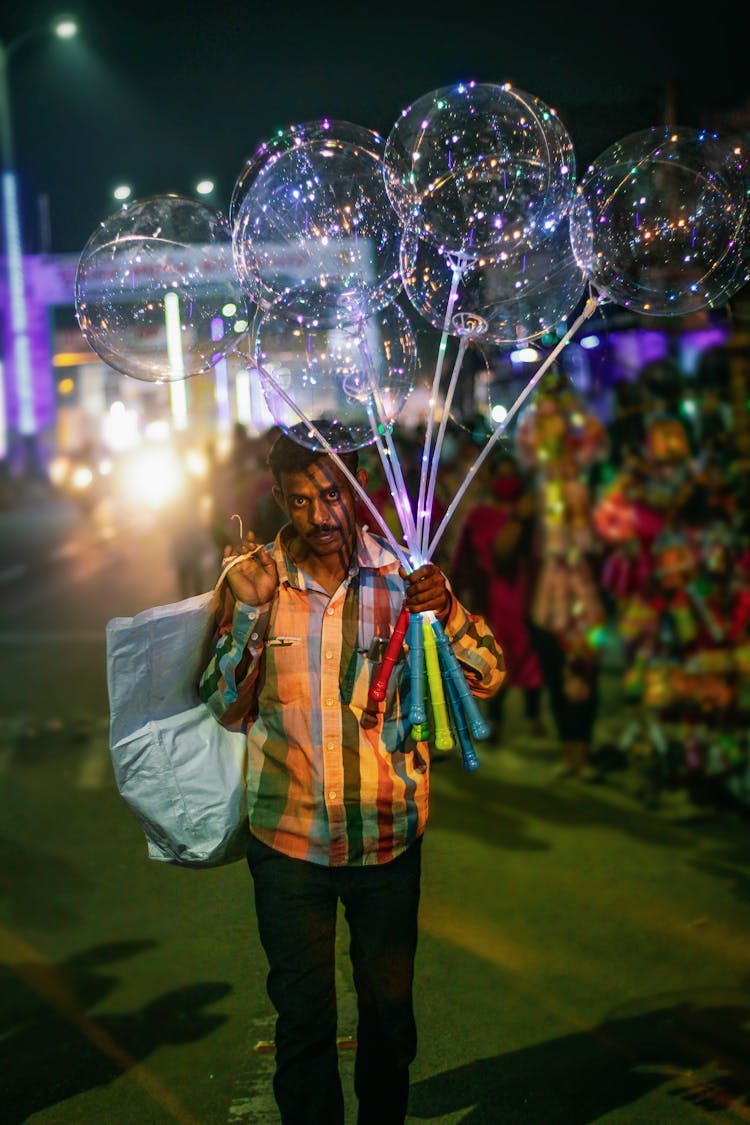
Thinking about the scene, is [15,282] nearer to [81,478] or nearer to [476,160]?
[81,478]

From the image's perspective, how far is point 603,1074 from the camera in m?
3.93

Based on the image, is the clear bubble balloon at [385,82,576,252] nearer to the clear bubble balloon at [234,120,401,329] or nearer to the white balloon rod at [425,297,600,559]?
the clear bubble balloon at [234,120,401,329]

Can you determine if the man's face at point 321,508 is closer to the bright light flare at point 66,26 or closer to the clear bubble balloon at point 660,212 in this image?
the clear bubble balloon at point 660,212

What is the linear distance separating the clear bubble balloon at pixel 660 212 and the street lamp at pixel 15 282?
70.7 feet

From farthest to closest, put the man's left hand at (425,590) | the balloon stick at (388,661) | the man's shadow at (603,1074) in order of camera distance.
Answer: the man's shadow at (603,1074) < the balloon stick at (388,661) < the man's left hand at (425,590)

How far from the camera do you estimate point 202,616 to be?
3.15m

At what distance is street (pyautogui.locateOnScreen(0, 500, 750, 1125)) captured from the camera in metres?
3.85

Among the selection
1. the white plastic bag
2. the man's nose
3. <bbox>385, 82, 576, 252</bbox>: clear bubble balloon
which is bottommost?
the white plastic bag

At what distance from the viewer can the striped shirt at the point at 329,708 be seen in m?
3.03

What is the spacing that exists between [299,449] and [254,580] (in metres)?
0.35

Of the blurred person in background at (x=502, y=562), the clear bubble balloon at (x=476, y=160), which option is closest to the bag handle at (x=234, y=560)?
the clear bubble balloon at (x=476, y=160)

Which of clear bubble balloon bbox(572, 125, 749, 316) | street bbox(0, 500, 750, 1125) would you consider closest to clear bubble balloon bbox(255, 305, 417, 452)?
clear bubble balloon bbox(572, 125, 749, 316)

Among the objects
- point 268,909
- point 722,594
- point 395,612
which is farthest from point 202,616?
point 722,594

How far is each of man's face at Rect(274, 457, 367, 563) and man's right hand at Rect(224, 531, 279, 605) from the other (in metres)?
Answer: 0.12
